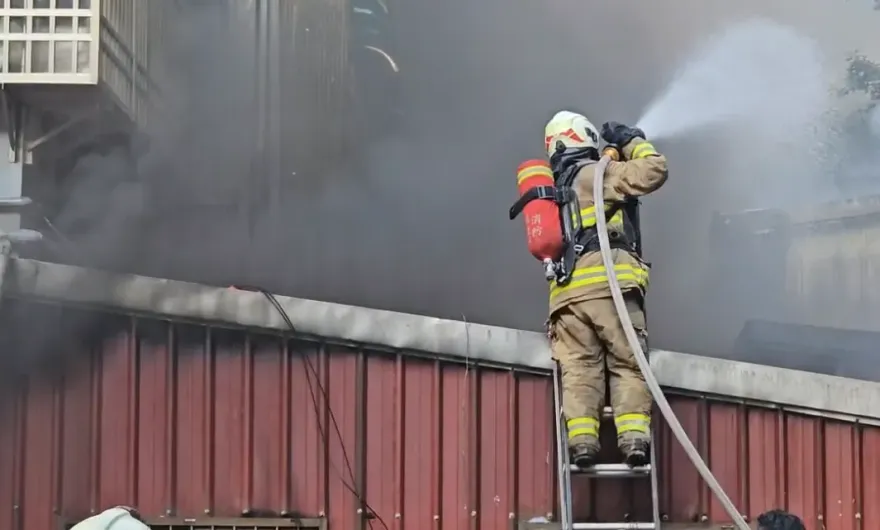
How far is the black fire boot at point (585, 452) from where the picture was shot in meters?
4.80

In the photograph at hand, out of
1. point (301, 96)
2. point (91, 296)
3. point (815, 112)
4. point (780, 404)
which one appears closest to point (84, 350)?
point (91, 296)

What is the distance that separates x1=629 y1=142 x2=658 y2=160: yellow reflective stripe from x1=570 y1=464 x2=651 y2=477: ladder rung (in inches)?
58.0

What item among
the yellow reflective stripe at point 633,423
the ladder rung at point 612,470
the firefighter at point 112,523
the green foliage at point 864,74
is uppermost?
the green foliage at point 864,74

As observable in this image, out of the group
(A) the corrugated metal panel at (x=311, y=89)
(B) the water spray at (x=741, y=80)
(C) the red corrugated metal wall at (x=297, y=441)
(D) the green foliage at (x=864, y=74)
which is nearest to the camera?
(C) the red corrugated metal wall at (x=297, y=441)

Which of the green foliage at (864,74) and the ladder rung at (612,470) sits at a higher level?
the green foliage at (864,74)

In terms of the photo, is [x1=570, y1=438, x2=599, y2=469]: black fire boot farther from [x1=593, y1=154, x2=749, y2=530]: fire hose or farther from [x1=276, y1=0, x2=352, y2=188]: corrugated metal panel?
[x1=276, y1=0, x2=352, y2=188]: corrugated metal panel

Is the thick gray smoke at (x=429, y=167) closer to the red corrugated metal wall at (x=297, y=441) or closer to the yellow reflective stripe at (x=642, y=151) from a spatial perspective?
the red corrugated metal wall at (x=297, y=441)

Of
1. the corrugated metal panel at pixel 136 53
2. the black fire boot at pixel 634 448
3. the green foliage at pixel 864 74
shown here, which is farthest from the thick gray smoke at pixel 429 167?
the green foliage at pixel 864 74

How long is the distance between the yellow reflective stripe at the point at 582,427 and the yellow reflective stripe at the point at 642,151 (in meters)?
1.27

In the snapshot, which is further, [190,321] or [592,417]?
[190,321]

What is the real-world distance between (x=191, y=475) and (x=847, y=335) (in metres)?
6.94

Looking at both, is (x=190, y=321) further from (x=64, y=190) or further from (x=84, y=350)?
(x=64, y=190)

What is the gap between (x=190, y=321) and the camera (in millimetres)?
5488

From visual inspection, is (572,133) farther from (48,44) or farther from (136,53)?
(136,53)
